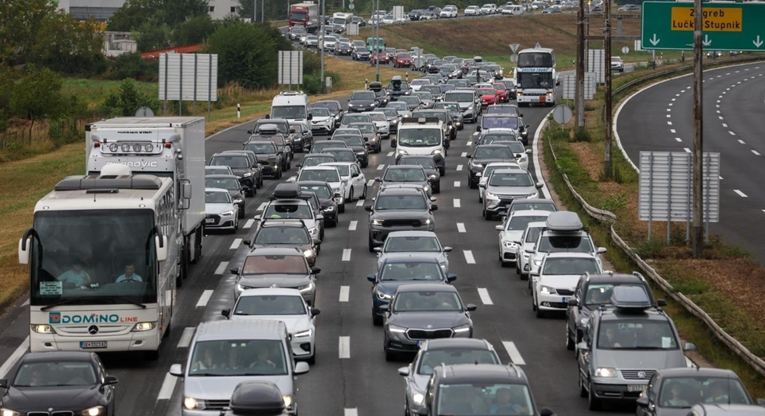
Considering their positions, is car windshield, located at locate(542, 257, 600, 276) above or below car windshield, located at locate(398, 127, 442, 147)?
below

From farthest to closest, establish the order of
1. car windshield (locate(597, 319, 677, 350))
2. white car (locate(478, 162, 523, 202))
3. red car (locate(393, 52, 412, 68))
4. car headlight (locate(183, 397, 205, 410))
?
red car (locate(393, 52, 412, 68))
white car (locate(478, 162, 523, 202))
car windshield (locate(597, 319, 677, 350))
car headlight (locate(183, 397, 205, 410))

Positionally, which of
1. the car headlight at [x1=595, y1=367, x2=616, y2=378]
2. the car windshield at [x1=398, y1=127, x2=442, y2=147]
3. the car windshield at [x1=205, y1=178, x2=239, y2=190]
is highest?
the car windshield at [x1=398, y1=127, x2=442, y2=147]

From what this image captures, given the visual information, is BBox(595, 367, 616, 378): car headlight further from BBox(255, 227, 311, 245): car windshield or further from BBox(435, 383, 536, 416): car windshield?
BBox(255, 227, 311, 245): car windshield

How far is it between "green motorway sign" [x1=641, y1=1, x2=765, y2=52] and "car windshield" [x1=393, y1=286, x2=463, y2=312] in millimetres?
18876

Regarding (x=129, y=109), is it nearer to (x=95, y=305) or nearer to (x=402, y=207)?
(x=402, y=207)

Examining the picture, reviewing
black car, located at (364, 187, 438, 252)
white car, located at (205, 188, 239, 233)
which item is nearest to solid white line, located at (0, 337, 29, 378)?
black car, located at (364, 187, 438, 252)

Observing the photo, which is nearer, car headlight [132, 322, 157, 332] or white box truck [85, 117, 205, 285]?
car headlight [132, 322, 157, 332]

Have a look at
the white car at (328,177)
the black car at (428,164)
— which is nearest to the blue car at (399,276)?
the white car at (328,177)

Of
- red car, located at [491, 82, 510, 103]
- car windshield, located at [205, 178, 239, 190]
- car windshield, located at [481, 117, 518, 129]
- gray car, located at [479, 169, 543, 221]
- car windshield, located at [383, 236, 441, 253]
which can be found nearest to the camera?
car windshield, located at [383, 236, 441, 253]

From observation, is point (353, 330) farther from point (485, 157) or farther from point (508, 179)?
point (485, 157)

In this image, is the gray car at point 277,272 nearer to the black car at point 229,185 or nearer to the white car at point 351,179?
the black car at point 229,185

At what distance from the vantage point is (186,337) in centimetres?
2748

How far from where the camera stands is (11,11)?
8662cm

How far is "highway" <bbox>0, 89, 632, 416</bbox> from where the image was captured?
22.1 m
